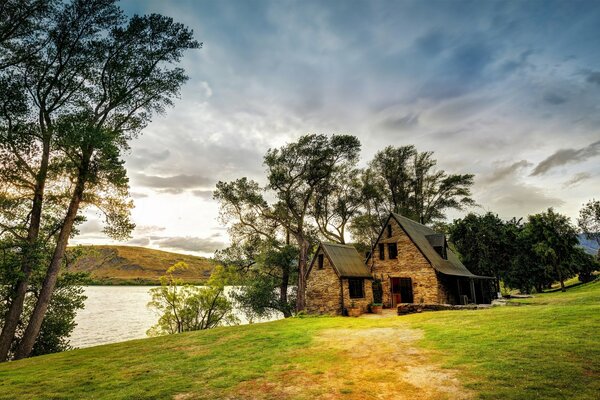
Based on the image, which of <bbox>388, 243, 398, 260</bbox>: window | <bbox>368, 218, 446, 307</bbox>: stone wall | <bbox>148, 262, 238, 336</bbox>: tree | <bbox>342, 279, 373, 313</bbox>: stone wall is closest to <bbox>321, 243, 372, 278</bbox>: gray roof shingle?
<bbox>342, 279, 373, 313</bbox>: stone wall

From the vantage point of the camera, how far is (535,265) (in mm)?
39531

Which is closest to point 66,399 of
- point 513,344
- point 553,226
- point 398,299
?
point 513,344

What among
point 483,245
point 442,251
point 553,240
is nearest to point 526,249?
point 553,240

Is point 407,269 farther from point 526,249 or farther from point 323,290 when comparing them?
point 526,249

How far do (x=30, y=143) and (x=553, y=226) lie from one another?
50.9 meters

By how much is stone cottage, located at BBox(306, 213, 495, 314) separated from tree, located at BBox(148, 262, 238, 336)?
30.6 feet

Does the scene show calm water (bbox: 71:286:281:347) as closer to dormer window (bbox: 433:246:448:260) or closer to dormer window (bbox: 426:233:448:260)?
dormer window (bbox: 426:233:448:260)

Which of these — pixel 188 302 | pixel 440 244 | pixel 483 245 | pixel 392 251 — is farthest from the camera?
pixel 483 245

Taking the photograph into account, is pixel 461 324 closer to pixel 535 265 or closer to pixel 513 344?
pixel 513 344

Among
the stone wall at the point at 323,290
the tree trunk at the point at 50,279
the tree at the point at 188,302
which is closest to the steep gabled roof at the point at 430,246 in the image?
the stone wall at the point at 323,290

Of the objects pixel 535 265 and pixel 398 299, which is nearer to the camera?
pixel 398 299

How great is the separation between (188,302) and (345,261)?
52.8ft

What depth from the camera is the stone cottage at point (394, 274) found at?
2627 centimetres

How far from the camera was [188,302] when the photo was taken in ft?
98.5
